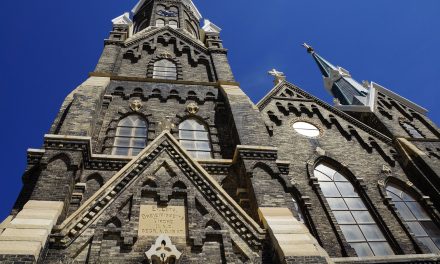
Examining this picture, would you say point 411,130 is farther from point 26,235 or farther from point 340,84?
point 340,84

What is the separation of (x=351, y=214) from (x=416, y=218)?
2265 millimetres

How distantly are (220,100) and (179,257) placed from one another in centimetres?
795

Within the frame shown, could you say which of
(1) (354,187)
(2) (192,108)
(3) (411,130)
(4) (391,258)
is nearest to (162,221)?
(4) (391,258)

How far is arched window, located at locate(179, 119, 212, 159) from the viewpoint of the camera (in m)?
12.4

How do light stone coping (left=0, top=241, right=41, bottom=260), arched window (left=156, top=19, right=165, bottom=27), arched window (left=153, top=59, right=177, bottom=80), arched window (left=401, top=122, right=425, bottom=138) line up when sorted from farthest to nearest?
arched window (left=156, top=19, right=165, bottom=27) < arched window (left=401, top=122, right=425, bottom=138) < arched window (left=153, top=59, right=177, bottom=80) < light stone coping (left=0, top=241, right=41, bottom=260)

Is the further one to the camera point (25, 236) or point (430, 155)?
point (430, 155)

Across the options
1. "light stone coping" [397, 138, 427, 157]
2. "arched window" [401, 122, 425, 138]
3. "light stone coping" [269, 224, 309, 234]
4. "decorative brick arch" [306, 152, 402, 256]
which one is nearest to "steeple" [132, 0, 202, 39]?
"arched window" [401, 122, 425, 138]

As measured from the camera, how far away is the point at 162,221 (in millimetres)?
8547

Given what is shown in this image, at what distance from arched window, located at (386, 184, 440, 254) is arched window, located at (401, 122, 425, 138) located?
4.39 meters

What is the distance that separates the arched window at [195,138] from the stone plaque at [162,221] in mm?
3486

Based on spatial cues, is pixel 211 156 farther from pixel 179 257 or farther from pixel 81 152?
pixel 179 257

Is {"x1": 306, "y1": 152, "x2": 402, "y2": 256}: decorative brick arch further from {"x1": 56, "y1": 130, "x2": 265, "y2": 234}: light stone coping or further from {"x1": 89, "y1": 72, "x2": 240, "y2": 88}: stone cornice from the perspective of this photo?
{"x1": 89, "y1": 72, "x2": 240, "y2": 88}: stone cornice

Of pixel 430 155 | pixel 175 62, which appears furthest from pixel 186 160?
pixel 430 155

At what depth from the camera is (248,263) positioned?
7.86m
